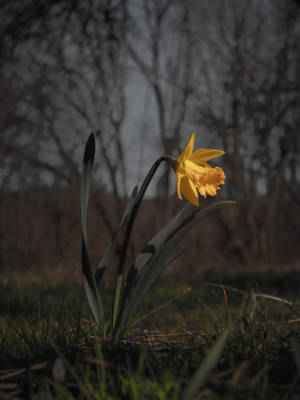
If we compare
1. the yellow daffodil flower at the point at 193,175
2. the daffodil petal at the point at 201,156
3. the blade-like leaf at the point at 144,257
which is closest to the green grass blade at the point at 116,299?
the blade-like leaf at the point at 144,257

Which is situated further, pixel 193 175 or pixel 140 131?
pixel 140 131

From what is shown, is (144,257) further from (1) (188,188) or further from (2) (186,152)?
(2) (186,152)

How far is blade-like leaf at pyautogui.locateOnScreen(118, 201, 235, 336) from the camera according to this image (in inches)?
44.6

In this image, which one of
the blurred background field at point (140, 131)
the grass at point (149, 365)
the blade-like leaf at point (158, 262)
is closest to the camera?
the grass at point (149, 365)

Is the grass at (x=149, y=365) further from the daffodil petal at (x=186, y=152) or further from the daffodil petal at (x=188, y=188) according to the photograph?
the daffodil petal at (x=186, y=152)

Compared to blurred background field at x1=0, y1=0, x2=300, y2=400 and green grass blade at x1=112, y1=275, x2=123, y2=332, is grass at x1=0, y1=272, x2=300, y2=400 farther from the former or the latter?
blurred background field at x1=0, y1=0, x2=300, y2=400

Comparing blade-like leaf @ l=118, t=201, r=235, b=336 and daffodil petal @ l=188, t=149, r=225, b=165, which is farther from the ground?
daffodil petal @ l=188, t=149, r=225, b=165

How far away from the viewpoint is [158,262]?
1.14 m

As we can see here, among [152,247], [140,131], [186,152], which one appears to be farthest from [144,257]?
[140,131]

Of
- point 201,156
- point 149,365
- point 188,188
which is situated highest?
point 201,156

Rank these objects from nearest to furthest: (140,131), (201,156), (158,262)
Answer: (158,262) < (201,156) < (140,131)

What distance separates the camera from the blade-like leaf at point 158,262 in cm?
113

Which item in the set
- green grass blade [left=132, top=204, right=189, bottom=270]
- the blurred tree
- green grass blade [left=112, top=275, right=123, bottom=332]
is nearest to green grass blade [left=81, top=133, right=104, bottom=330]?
green grass blade [left=112, top=275, right=123, bottom=332]

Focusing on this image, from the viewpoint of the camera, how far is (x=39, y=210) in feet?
21.9
